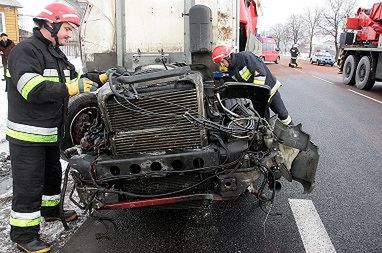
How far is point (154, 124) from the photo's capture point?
9.25ft

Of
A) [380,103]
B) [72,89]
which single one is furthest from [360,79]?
[72,89]

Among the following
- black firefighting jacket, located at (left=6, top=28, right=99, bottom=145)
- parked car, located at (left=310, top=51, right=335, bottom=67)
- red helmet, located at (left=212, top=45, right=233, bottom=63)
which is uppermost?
parked car, located at (left=310, top=51, right=335, bottom=67)

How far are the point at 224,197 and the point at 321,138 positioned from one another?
13.6 feet

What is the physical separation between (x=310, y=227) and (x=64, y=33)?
2708 millimetres

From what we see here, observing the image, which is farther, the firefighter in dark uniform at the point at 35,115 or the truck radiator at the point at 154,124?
the firefighter in dark uniform at the point at 35,115

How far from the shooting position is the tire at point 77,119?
3.70 metres

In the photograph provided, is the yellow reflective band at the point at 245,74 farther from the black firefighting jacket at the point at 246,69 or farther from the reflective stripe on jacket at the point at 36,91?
the reflective stripe on jacket at the point at 36,91

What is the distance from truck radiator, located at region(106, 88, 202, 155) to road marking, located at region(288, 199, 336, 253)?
1.24 m

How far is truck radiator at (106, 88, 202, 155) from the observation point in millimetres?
2746

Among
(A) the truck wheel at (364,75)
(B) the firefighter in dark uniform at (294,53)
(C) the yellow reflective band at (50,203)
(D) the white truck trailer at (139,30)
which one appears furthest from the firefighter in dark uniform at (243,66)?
(B) the firefighter in dark uniform at (294,53)

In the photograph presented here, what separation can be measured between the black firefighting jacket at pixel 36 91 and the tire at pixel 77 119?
50 centimetres

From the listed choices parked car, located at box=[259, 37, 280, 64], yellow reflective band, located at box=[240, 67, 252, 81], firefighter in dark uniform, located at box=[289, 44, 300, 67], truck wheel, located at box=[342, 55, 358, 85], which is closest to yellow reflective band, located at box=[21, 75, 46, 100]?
yellow reflective band, located at box=[240, 67, 252, 81]

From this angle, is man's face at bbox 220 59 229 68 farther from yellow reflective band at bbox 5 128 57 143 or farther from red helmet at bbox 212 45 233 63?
yellow reflective band at bbox 5 128 57 143

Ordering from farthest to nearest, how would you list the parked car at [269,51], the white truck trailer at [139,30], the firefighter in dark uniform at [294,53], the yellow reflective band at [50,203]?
the parked car at [269,51] < the firefighter in dark uniform at [294,53] < the white truck trailer at [139,30] < the yellow reflective band at [50,203]
